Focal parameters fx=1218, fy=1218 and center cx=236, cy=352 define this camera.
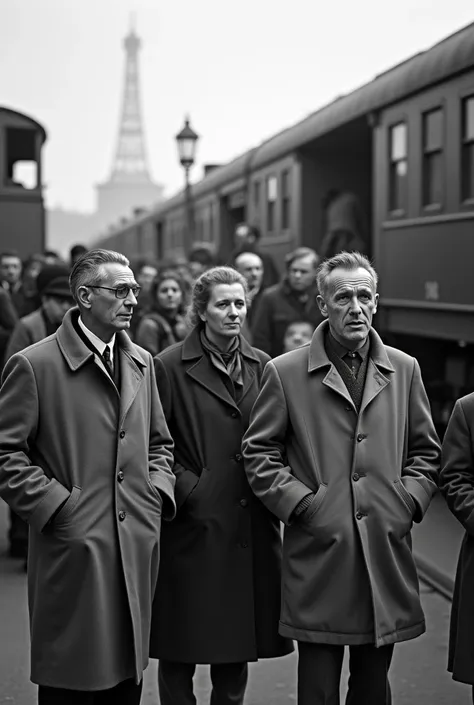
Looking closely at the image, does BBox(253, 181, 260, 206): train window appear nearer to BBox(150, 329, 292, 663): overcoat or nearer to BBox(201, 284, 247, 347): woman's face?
BBox(201, 284, 247, 347): woman's face

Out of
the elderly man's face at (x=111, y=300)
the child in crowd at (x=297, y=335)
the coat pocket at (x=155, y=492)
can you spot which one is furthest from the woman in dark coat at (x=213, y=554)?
the child in crowd at (x=297, y=335)

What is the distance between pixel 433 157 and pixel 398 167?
0.95m

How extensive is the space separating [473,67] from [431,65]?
1037mm

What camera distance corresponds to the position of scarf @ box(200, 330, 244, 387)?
4781 millimetres

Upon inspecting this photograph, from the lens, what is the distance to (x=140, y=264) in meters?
12.3

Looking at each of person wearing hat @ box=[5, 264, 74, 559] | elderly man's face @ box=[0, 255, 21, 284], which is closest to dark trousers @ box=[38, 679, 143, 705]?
person wearing hat @ box=[5, 264, 74, 559]

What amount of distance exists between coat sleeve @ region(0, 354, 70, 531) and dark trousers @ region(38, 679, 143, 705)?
569mm

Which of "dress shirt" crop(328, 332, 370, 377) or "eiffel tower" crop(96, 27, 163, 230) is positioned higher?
"eiffel tower" crop(96, 27, 163, 230)

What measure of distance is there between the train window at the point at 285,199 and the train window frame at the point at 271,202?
1.09 feet

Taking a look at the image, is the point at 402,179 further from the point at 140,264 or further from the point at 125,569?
the point at 125,569

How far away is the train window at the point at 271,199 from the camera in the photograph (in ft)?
54.9

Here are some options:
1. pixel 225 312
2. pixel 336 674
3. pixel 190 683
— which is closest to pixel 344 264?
pixel 225 312

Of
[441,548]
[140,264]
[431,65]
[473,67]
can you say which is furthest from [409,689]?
[140,264]

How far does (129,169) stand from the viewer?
547 ft
